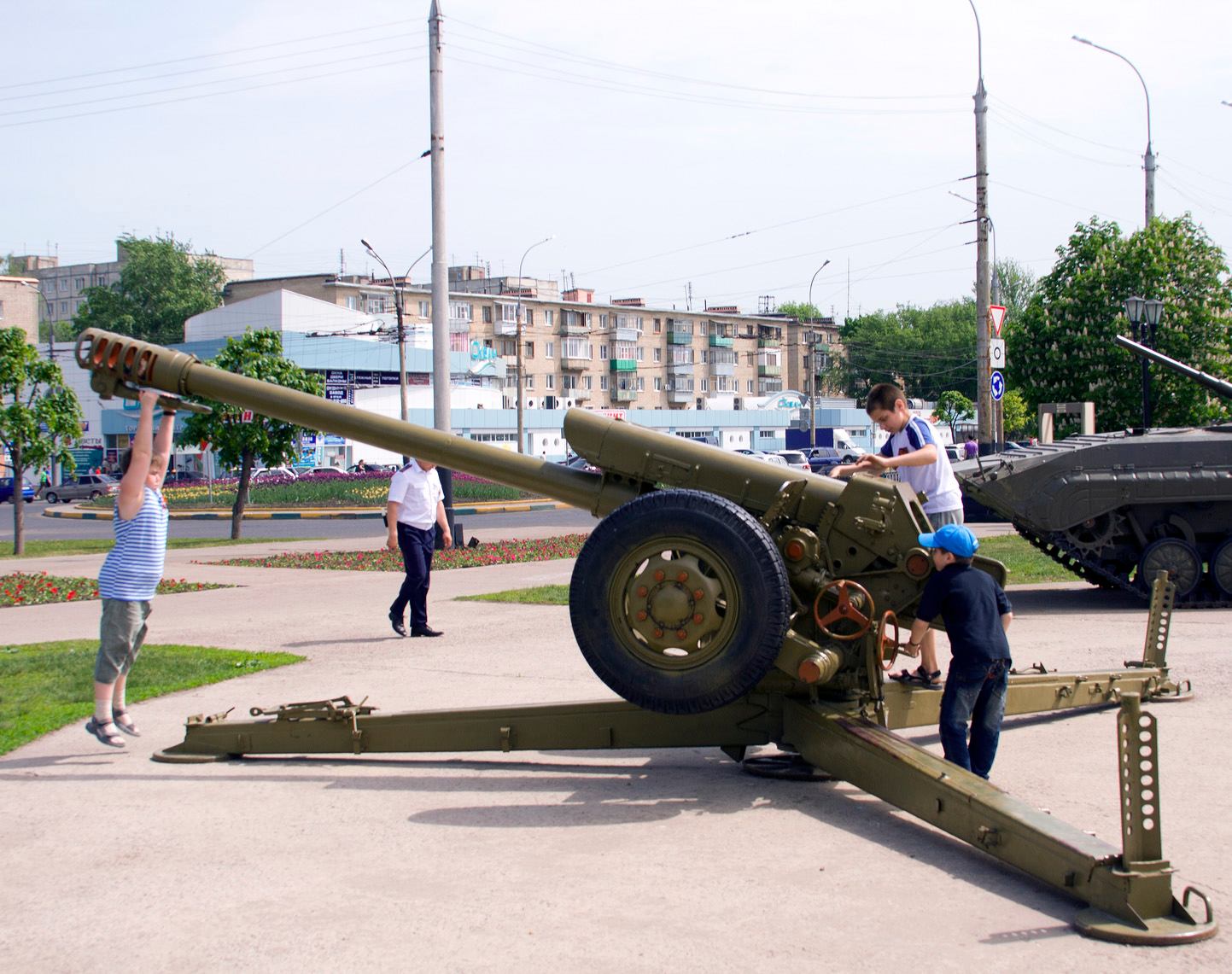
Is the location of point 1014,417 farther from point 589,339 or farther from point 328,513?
point 589,339

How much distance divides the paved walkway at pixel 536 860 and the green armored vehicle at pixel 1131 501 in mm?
3925

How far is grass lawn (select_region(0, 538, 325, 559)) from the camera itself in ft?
69.1

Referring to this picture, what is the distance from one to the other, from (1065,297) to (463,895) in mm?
24958

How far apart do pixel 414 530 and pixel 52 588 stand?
21.1ft

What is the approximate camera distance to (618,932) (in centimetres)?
374

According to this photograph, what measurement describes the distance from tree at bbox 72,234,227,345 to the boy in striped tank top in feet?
252

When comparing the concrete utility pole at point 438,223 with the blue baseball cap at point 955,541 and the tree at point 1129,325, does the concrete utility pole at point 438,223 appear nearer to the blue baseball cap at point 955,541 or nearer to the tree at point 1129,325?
the blue baseball cap at point 955,541

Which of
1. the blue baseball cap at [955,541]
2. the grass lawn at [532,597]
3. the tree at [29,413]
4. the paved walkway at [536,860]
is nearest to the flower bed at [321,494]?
the tree at [29,413]

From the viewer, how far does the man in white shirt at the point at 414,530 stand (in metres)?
9.57

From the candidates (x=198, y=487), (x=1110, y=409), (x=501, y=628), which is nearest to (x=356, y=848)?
(x=501, y=628)

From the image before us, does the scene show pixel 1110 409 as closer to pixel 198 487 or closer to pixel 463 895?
pixel 463 895

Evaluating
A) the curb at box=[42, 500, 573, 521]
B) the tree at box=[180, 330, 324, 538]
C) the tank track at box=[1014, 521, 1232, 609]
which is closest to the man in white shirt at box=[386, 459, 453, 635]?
the tank track at box=[1014, 521, 1232, 609]

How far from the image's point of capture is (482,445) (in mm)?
5895

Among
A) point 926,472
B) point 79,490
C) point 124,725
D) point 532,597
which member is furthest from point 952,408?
point 124,725
